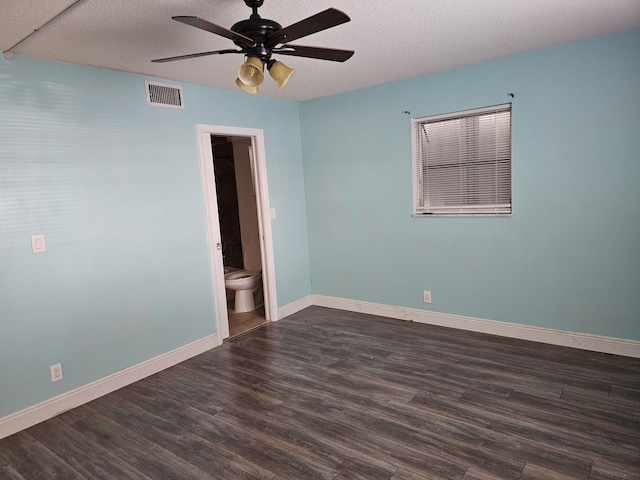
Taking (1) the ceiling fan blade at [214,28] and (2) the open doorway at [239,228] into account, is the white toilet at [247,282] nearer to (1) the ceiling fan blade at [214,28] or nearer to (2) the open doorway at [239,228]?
(2) the open doorway at [239,228]

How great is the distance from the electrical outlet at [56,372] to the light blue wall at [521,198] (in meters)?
2.82

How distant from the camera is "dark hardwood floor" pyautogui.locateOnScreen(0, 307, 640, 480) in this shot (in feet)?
6.93

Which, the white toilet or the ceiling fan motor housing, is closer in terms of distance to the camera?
the ceiling fan motor housing

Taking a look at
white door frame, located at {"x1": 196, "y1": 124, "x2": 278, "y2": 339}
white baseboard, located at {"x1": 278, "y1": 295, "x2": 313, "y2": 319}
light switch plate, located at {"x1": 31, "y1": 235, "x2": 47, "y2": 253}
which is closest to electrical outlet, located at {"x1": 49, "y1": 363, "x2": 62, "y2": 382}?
light switch plate, located at {"x1": 31, "y1": 235, "x2": 47, "y2": 253}

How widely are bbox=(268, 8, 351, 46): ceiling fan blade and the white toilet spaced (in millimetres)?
3193

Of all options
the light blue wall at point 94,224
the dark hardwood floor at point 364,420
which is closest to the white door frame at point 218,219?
the light blue wall at point 94,224

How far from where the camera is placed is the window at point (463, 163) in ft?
11.6

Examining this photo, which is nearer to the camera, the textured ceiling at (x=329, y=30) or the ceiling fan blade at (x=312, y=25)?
the ceiling fan blade at (x=312, y=25)

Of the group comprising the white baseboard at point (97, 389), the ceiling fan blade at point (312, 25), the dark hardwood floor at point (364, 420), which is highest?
the ceiling fan blade at point (312, 25)

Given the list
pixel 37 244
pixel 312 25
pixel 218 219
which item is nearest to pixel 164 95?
pixel 218 219

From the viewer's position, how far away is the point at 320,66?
3299 mm

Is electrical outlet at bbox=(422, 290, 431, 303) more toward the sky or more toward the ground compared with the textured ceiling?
more toward the ground

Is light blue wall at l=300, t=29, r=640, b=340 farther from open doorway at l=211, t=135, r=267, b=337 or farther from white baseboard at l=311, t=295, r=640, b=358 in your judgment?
open doorway at l=211, t=135, r=267, b=337

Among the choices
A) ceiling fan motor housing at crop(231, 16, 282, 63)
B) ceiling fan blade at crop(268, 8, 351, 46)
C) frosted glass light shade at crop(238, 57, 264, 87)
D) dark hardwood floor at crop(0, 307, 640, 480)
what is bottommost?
dark hardwood floor at crop(0, 307, 640, 480)
